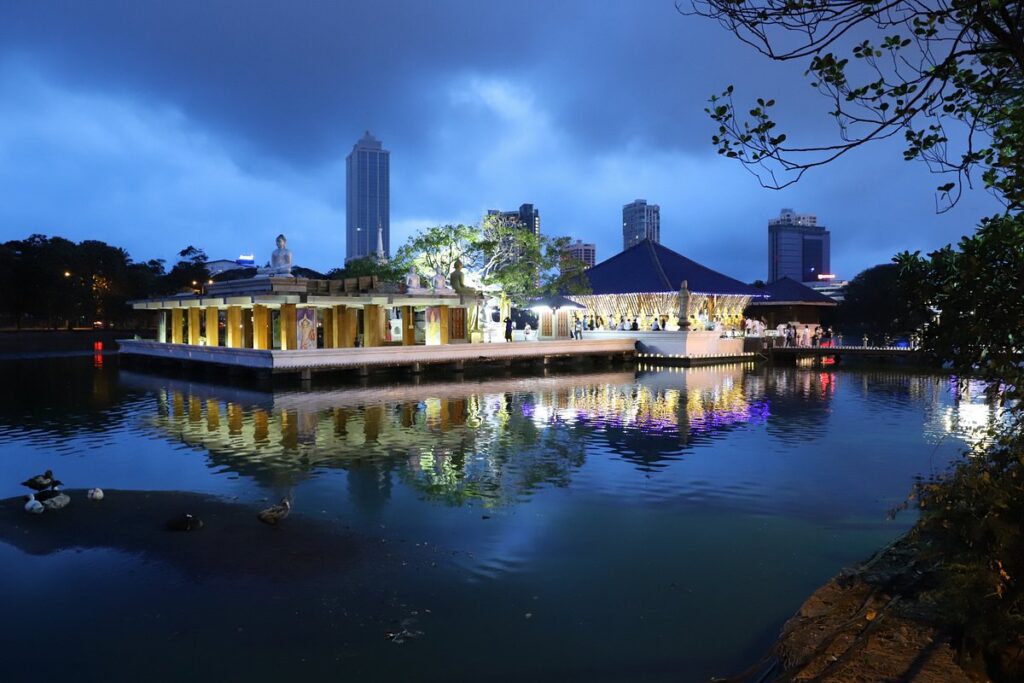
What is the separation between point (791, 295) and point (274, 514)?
4760cm

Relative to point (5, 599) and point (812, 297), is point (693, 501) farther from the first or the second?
point (812, 297)

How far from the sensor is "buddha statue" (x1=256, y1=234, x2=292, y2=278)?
84.2ft

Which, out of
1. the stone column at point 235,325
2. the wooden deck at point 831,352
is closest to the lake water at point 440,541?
the stone column at point 235,325

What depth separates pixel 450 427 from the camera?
1435 centimetres

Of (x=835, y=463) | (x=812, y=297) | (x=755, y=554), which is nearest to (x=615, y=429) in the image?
(x=835, y=463)

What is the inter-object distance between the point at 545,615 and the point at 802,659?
78.4 inches

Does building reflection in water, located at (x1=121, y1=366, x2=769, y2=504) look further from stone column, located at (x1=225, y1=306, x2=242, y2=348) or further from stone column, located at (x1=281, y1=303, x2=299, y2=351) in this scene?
stone column, located at (x1=225, y1=306, x2=242, y2=348)

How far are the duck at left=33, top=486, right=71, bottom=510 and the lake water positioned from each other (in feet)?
0.79

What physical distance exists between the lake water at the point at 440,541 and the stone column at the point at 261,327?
9.93m

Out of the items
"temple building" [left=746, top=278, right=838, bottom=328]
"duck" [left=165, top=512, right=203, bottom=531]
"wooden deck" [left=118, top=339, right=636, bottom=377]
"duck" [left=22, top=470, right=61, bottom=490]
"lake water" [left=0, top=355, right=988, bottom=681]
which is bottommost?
"lake water" [left=0, top=355, right=988, bottom=681]

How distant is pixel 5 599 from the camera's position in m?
5.59

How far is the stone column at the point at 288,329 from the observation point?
2419 centimetres

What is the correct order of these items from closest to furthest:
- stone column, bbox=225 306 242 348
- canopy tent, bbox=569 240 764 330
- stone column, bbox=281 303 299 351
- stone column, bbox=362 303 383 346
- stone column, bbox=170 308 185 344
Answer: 1. stone column, bbox=281 303 299 351
2. stone column, bbox=225 306 242 348
3. stone column, bbox=362 303 383 346
4. stone column, bbox=170 308 185 344
5. canopy tent, bbox=569 240 764 330

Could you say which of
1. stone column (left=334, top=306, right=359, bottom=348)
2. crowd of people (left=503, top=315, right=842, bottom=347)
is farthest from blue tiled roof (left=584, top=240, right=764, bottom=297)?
Result: stone column (left=334, top=306, right=359, bottom=348)
